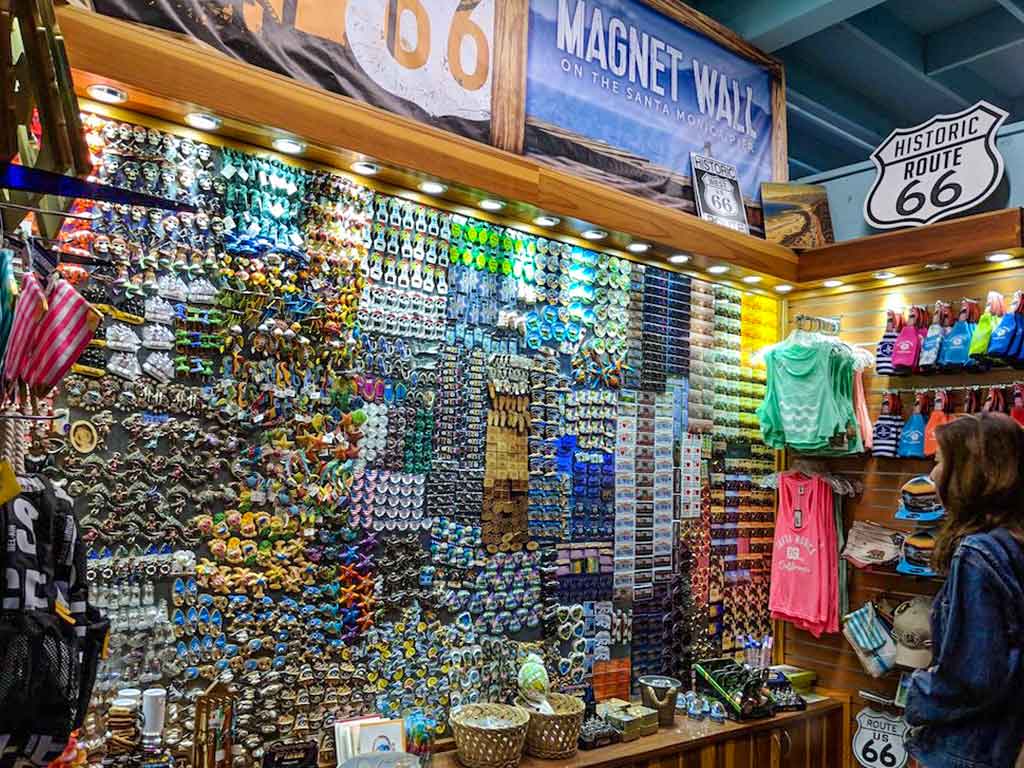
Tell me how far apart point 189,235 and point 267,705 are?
172 centimetres

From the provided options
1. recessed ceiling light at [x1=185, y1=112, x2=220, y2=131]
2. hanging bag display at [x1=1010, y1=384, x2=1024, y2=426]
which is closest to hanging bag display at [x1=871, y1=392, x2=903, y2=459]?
hanging bag display at [x1=1010, y1=384, x2=1024, y2=426]

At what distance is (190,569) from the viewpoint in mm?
2910

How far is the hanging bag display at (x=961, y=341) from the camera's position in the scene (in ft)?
13.7

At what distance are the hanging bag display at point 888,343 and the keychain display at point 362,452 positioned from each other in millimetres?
947

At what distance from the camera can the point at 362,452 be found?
337 centimetres

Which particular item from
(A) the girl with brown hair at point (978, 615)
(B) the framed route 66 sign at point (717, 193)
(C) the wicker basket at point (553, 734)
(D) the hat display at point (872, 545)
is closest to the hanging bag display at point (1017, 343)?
(D) the hat display at point (872, 545)

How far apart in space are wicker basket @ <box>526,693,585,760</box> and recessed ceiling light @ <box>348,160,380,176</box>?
7.47ft

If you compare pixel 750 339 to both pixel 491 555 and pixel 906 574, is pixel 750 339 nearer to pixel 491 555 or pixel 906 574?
pixel 906 574

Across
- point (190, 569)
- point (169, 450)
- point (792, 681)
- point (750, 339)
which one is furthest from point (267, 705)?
point (750, 339)

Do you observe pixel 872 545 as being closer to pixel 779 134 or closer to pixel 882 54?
pixel 779 134

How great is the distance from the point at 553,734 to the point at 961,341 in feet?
9.10

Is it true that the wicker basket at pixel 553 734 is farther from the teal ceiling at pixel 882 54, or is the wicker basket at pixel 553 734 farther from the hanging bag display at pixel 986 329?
the teal ceiling at pixel 882 54

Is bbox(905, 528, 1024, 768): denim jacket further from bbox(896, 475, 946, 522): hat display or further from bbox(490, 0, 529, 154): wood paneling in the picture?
bbox(490, 0, 529, 154): wood paneling

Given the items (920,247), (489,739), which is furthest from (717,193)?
(489,739)
